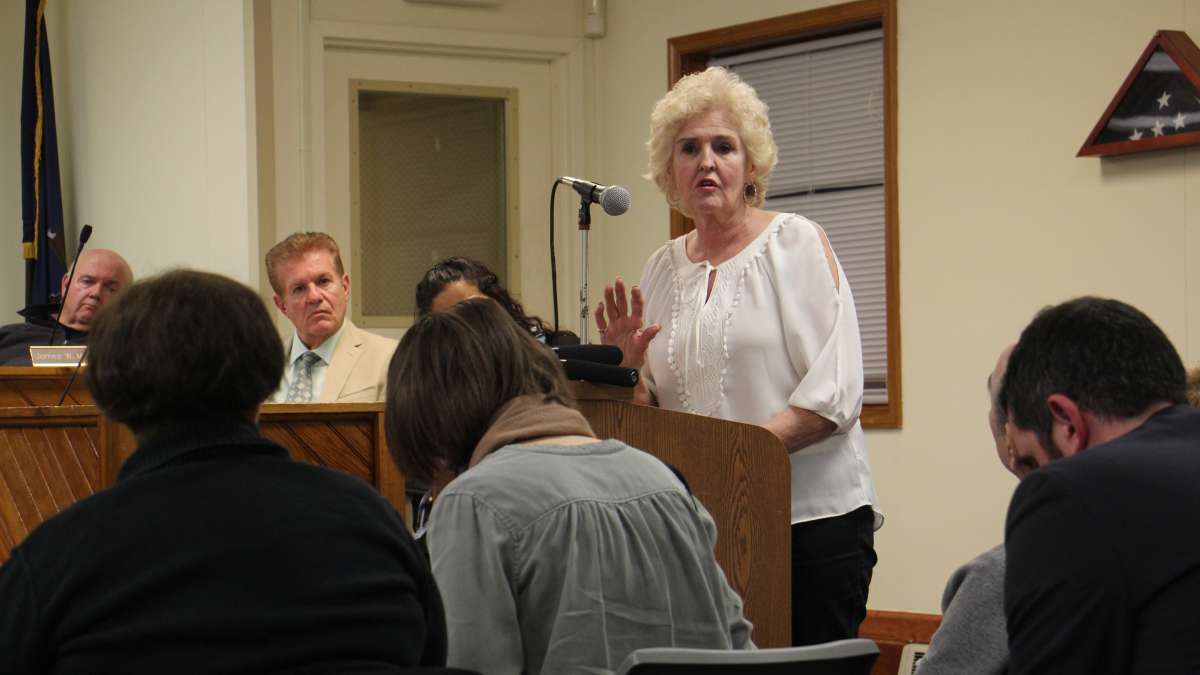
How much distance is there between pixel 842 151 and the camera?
17.0 ft

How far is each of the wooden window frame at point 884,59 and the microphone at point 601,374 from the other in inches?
101

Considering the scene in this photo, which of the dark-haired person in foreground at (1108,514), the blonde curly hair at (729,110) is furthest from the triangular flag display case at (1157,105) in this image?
the dark-haired person in foreground at (1108,514)

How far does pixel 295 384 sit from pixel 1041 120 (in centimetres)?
260

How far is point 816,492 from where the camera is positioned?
8.62ft

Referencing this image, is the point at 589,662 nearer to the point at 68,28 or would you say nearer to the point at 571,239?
the point at 571,239

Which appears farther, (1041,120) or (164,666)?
(1041,120)

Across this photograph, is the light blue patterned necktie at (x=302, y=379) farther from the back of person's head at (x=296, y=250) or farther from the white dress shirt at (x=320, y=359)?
the back of person's head at (x=296, y=250)

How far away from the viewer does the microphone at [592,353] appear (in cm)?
248

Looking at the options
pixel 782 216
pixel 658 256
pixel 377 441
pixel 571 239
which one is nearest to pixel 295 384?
pixel 377 441

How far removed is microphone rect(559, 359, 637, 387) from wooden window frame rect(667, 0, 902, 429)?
2574 millimetres

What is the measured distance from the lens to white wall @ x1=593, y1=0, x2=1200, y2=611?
4.35m

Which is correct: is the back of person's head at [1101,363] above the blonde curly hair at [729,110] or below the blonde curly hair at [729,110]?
below

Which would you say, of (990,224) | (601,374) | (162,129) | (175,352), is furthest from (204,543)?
(162,129)

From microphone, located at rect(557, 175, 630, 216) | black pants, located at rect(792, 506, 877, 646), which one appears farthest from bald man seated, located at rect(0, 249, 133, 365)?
black pants, located at rect(792, 506, 877, 646)
